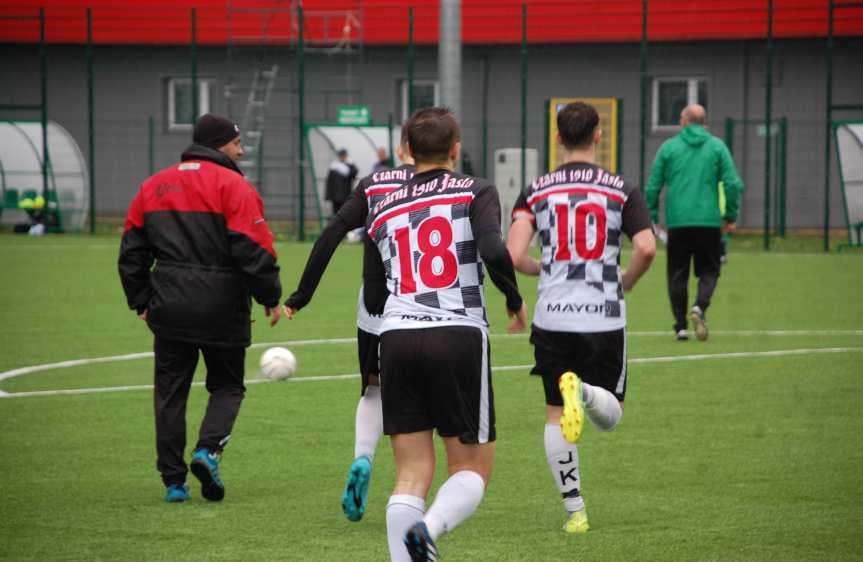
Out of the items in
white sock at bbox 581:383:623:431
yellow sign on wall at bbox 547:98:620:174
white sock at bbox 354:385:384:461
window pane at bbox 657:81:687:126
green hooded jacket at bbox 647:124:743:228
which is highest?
window pane at bbox 657:81:687:126

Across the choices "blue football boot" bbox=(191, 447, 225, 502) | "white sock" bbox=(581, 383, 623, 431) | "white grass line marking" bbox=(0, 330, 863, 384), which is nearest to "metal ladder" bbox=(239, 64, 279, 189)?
"white grass line marking" bbox=(0, 330, 863, 384)

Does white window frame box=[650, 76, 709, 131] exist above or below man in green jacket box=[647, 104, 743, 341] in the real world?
above

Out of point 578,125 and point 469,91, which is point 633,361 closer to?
point 578,125

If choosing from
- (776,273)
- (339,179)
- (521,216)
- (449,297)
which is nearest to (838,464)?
(521,216)

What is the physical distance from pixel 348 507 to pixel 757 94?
27.4m

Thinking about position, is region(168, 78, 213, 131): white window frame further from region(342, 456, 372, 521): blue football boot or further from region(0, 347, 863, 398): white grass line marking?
region(342, 456, 372, 521): blue football boot

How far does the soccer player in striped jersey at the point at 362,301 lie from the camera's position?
606 centimetres

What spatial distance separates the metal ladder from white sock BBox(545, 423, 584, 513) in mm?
26180

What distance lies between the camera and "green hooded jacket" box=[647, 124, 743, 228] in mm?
12641

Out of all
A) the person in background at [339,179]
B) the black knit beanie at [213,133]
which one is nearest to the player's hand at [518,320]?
the black knit beanie at [213,133]

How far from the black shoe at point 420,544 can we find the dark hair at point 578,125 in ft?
6.95

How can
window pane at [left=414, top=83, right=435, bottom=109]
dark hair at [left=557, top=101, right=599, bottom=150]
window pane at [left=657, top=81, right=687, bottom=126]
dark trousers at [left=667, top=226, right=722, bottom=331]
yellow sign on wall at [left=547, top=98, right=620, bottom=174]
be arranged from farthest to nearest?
window pane at [left=414, top=83, right=435, bottom=109] → window pane at [left=657, top=81, right=687, bottom=126] → yellow sign on wall at [left=547, top=98, right=620, bottom=174] → dark trousers at [left=667, top=226, right=722, bottom=331] → dark hair at [left=557, top=101, right=599, bottom=150]

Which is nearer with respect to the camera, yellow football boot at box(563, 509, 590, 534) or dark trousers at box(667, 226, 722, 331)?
yellow football boot at box(563, 509, 590, 534)

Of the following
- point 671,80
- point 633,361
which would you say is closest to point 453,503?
point 633,361
